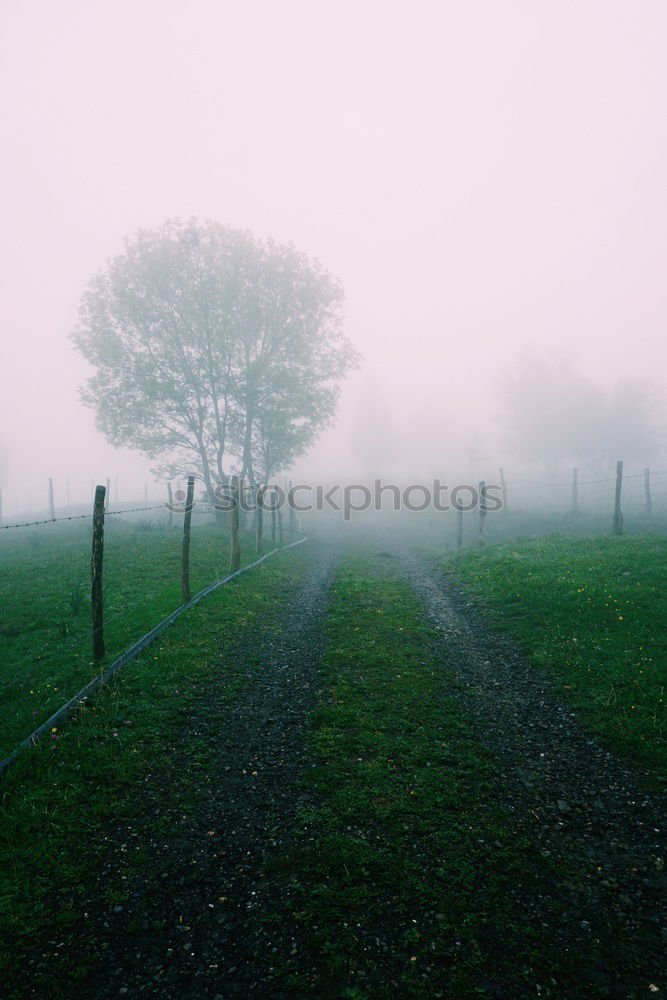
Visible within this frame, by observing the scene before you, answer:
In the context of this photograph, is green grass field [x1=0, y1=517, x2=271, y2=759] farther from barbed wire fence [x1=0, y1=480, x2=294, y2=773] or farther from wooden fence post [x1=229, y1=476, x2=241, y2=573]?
wooden fence post [x1=229, y1=476, x2=241, y2=573]

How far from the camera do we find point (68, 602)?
14461 mm

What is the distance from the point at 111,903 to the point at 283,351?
107ft

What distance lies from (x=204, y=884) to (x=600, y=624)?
10.7 meters

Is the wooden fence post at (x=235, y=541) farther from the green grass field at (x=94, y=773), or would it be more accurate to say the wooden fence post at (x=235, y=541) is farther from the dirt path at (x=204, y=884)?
the dirt path at (x=204, y=884)

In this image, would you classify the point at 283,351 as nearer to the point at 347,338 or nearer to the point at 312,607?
the point at 347,338

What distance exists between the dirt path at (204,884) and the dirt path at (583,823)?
119 inches

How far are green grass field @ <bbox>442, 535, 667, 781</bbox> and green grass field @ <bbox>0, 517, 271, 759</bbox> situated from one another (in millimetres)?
10344

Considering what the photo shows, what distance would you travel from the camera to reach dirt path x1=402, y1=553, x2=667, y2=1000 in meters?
4.16

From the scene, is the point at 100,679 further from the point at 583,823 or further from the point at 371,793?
the point at 583,823

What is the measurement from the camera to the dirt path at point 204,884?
4.03 meters

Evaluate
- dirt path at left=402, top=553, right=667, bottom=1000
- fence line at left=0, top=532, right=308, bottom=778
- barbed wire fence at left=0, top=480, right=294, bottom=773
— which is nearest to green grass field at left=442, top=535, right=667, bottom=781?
dirt path at left=402, top=553, right=667, bottom=1000

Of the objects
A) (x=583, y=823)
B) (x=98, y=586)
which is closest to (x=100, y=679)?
(x=98, y=586)

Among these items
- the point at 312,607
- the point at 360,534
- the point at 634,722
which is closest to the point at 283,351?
the point at 360,534

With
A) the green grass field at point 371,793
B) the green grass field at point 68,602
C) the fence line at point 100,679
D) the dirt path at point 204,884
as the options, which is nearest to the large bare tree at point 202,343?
the green grass field at point 68,602
